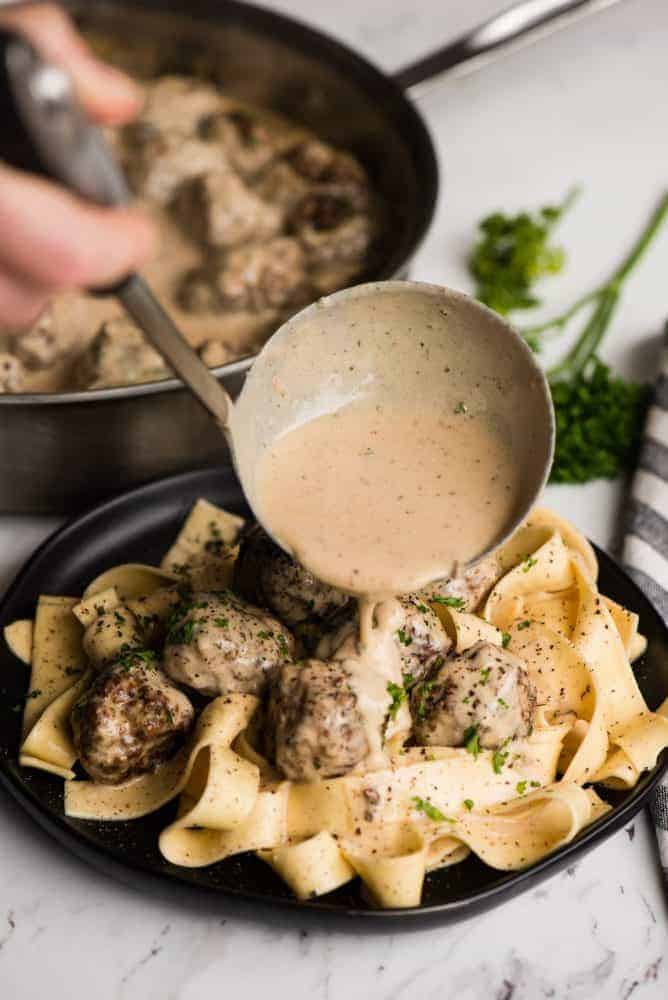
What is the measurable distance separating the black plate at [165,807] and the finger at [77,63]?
194cm

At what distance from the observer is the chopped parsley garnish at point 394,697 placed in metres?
3.71

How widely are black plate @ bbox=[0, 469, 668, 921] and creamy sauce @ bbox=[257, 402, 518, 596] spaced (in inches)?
32.7

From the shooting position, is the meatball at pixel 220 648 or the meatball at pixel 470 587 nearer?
the meatball at pixel 220 648

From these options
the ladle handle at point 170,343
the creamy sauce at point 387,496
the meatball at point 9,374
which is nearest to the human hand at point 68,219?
the ladle handle at point 170,343

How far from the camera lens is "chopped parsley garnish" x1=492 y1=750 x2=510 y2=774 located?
3.79m

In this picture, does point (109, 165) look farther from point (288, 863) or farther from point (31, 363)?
point (31, 363)

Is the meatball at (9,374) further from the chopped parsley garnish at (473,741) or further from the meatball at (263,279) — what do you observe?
the chopped parsley garnish at (473,741)

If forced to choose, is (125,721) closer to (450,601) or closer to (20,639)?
(20,639)

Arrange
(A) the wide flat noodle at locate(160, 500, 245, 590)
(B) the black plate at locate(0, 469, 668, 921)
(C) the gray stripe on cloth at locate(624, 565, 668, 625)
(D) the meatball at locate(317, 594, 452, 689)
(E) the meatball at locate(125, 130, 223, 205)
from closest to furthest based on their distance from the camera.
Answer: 1. (B) the black plate at locate(0, 469, 668, 921)
2. (D) the meatball at locate(317, 594, 452, 689)
3. (A) the wide flat noodle at locate(160, 500, 245, 590)
4. (C) the gray stripe on cloth at locate(624, 565, 668, 625)
5. (E) the meatball at locate(125, 130, 223, 205)

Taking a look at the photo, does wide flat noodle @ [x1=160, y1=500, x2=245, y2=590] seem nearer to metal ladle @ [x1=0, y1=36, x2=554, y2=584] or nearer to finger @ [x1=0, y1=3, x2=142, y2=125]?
metal ladle @ [x1=0, y1=36, x2=554, y2=584]

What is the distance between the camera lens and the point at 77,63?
8.53 ft

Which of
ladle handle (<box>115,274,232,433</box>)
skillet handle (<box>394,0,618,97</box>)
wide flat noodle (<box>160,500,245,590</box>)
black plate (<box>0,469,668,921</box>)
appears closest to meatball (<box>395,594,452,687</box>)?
black plate (<box>0,469,668,921</box>)

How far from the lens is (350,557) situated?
358 centimetres

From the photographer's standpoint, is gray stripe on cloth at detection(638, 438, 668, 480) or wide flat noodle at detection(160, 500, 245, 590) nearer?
wide flat noodle at detection(160, 500, 245, 590)
